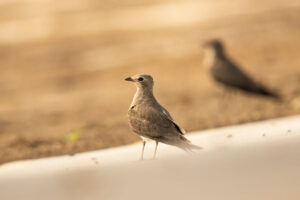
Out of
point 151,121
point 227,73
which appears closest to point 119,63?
point 227,73

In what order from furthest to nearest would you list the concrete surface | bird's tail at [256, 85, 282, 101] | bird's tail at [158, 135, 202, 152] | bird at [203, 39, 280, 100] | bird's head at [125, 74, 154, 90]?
bird at [203, 39, 280, 100]
bird's tail at [256, 85, 282, 101]
bird's head at [125, 74, 154, 90]
bird's tail at [158, 135, 202, 152]
the concrete surface

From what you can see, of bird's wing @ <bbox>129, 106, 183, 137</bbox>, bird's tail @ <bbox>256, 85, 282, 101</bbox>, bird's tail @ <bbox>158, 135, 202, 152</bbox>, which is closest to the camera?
bird's tail @ <bbox>158, 135, 202, 152</bbox>

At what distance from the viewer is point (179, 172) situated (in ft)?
16.1

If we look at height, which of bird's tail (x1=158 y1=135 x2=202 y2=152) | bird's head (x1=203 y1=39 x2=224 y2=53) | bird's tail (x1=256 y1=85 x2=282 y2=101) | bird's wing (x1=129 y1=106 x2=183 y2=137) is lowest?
bird's tail (x1=158 y1=135 x2=202 y2=152)

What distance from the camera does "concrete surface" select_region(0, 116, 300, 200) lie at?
4633 mm

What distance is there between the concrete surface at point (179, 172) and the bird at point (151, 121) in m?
0.16

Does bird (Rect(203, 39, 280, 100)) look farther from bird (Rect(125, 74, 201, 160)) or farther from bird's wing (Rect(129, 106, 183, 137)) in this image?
bird's wing (Rect(129, 106, 183, 137))

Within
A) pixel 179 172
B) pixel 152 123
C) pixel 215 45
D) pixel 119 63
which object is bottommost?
pixel 179 172

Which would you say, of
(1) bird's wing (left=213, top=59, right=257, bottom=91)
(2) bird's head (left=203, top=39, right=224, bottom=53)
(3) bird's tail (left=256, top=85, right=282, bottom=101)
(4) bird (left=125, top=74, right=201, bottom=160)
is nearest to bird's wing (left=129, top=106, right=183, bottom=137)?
(4) bird (left=125, top=74, right=201, bottom=160)

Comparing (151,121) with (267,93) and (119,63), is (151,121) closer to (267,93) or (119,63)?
(267,93)

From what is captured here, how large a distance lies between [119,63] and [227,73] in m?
4.88

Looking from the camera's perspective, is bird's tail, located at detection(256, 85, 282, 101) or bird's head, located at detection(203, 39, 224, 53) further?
bird's head, located at detection(203, 39, 224, 53)

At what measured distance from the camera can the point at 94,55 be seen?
15.9 m

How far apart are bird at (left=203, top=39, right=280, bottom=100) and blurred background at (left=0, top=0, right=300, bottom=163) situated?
22cm
